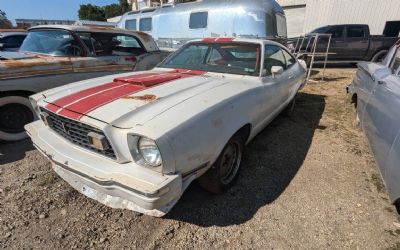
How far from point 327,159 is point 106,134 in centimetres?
290

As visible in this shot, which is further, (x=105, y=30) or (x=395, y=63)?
(x=105, y=30)

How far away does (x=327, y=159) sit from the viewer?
3631 mm

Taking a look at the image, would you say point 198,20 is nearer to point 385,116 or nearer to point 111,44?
point 111,44

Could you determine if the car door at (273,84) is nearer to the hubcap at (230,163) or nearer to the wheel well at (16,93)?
the hubcap at (230,163)

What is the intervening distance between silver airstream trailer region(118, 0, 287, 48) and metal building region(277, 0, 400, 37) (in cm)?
841

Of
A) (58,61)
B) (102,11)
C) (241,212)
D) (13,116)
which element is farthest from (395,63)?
(102,11)

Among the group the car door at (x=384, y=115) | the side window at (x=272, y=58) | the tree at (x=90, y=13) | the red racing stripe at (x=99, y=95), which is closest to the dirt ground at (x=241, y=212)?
the car door at (x=384, y=115)

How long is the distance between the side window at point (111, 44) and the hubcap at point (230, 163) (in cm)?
334

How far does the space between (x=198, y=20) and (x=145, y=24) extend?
352 cm

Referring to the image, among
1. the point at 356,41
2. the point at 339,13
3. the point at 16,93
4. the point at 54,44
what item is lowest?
the point at 16,93

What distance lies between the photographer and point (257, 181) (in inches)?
122

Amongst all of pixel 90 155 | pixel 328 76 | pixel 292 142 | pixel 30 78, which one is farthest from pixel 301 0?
pixel 90 155

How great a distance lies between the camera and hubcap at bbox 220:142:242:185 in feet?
9.21

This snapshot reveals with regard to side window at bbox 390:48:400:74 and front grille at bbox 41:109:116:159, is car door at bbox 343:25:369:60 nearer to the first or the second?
side window at bbox 390:48:400:74
